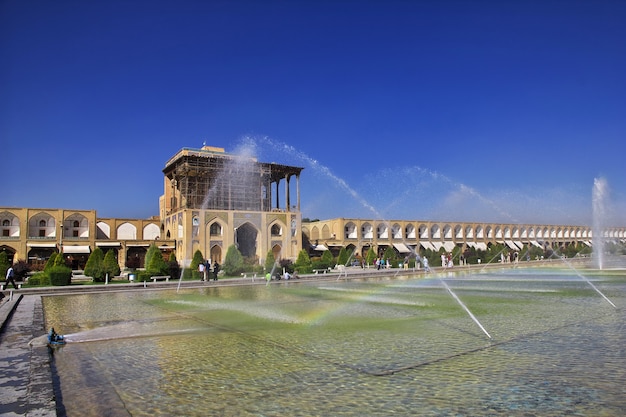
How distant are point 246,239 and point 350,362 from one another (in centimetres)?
3328

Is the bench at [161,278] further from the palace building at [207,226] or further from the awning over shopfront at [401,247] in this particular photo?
the awning over shopfront at [401,247]

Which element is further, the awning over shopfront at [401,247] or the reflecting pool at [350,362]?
the awning over shopfront at [401,247]

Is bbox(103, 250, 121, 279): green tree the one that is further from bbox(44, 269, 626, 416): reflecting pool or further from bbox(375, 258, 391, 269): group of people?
bbox(375, 258, 391, 269): group of people

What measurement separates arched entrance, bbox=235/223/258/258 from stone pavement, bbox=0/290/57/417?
29.1 meters

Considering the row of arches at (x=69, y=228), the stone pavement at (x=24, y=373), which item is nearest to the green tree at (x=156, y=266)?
the stone pavement at (x=24, y=373)

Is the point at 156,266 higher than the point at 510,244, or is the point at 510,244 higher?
the point at 510,244

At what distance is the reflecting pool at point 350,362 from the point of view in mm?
3809

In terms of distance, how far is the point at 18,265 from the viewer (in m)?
20.5

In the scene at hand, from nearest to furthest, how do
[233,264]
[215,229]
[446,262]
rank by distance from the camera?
1. [233,264]
2. [446,262]
3. [215,229]

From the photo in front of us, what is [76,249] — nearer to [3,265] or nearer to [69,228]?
[69,228]

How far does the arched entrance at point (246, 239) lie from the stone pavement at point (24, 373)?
29.1 m

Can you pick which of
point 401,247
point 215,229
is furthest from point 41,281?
point 401,247

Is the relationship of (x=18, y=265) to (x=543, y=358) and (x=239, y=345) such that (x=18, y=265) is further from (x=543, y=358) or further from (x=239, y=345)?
(x=543, y=358)

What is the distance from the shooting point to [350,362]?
17.0ft
